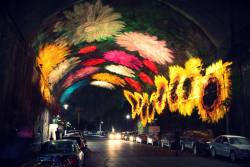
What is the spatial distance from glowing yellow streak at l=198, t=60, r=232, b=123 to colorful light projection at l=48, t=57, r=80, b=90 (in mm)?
16319

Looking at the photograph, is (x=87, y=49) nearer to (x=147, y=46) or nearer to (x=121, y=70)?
(x=147, y=46)

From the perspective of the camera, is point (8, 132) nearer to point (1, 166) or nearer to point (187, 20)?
point (1, 166)

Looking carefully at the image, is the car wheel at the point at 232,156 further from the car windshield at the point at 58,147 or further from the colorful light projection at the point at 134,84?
the colorful light projection at the point at 134,84

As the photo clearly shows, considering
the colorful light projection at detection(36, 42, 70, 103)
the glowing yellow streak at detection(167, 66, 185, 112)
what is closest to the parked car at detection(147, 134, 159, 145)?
the glowing yellow streak at detection(167, 66, 185, 112)

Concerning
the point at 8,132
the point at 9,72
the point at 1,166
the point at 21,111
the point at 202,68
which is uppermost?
the point at 202,68

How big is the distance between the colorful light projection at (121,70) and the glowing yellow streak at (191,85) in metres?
11.4

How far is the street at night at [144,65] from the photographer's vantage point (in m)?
17.2

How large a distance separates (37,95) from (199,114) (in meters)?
15.3

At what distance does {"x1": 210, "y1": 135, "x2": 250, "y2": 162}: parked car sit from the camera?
18.3 metres

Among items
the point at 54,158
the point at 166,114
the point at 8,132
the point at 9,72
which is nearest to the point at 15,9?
the point at 9,72

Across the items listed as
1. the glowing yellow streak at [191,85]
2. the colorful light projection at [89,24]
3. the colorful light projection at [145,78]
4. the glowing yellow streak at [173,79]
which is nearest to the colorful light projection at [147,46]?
the glowing yellow streak at [173,79]

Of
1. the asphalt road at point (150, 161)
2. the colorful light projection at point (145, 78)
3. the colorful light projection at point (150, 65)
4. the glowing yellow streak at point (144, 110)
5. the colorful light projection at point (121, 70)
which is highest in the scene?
the colorful light projection at point (121, 70)

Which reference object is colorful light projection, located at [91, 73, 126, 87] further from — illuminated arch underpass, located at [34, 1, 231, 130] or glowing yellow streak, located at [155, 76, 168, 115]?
glowing yellow streak, located at [155, 76, 168, 115]

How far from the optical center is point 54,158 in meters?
10.2
